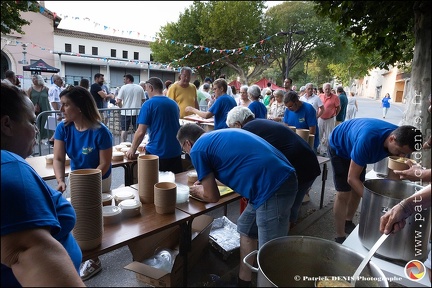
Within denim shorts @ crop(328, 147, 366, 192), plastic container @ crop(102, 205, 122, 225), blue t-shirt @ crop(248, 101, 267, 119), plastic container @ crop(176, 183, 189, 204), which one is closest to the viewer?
plastic container @ crop(102, 205, 122, 225)

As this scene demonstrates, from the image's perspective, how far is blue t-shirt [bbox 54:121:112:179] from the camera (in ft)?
7.35

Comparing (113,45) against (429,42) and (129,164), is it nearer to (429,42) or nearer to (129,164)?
(129,164)

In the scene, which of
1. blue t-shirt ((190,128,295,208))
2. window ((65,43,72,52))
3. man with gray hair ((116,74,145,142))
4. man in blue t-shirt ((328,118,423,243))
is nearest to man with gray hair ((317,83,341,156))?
man in blue t-shirt ((328,118,423,243))

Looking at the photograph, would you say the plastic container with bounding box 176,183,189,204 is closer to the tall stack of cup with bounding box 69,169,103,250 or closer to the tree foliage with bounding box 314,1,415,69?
the tall stack of cup with bounding box 69,169,103,250

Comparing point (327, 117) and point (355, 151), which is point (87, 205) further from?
point (327, 117)

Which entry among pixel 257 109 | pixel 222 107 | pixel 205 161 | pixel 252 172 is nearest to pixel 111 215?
pixel 205 161

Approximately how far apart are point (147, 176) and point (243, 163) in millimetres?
662

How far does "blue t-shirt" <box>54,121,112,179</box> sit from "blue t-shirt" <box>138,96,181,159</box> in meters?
0.86

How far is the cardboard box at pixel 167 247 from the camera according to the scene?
122 centimetres

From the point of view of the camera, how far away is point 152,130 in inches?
124

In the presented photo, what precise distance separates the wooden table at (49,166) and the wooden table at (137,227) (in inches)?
45.5

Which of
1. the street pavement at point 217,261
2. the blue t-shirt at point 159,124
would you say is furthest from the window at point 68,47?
the street pavement at point 217,261

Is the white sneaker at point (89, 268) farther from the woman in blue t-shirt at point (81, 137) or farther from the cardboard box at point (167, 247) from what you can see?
the woman in blue t-shirt at point (81, 137)

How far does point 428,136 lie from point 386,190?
0.86m
